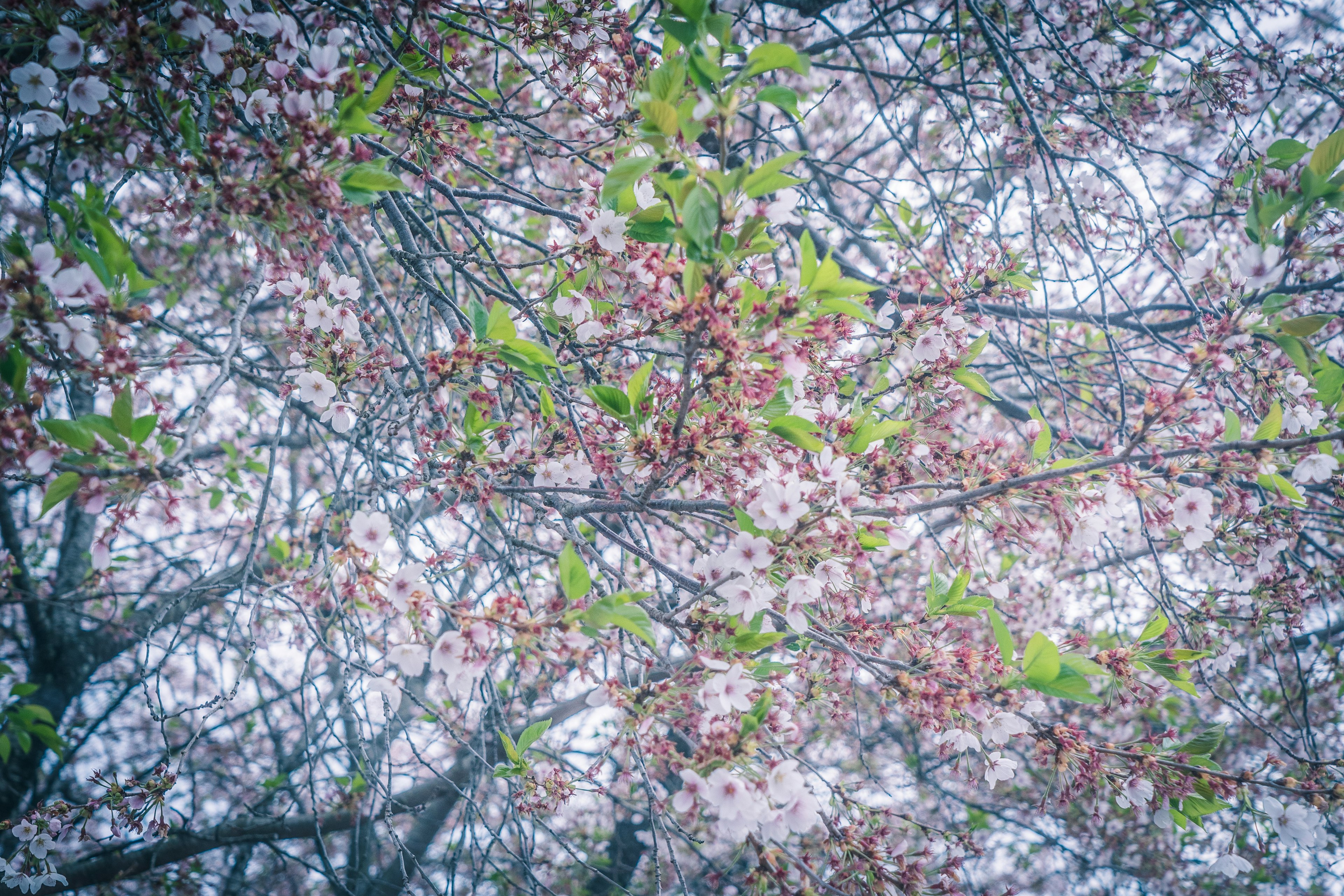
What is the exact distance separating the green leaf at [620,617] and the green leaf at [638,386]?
1.61 feet

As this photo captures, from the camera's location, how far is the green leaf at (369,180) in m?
1.39

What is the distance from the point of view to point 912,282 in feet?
9.25

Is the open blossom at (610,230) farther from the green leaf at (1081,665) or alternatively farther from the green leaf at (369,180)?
the green leaf at (1081,665)

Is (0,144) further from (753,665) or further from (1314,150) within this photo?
(1314,150)

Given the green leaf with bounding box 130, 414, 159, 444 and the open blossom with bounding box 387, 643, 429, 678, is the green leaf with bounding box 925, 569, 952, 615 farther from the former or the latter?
the green leaf with bounding box 130, 414, 159, 444

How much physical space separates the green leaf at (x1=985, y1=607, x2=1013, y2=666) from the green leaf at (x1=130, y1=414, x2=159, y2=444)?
5.90ft

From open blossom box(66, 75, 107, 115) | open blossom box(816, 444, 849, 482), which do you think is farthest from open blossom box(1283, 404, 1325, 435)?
open blossom box(66, 75, 107, 115)

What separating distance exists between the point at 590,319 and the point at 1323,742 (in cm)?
565

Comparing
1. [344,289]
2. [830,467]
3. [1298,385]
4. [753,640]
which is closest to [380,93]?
[344,289]

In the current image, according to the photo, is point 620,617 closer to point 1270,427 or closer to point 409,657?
point 409,657

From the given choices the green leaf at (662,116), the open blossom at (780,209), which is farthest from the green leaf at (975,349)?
the green leaf at (662,116)

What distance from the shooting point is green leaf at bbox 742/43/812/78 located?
121cm

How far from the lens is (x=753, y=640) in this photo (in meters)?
1.46

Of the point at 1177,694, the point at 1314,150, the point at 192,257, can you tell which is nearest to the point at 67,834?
the point at 192,257
